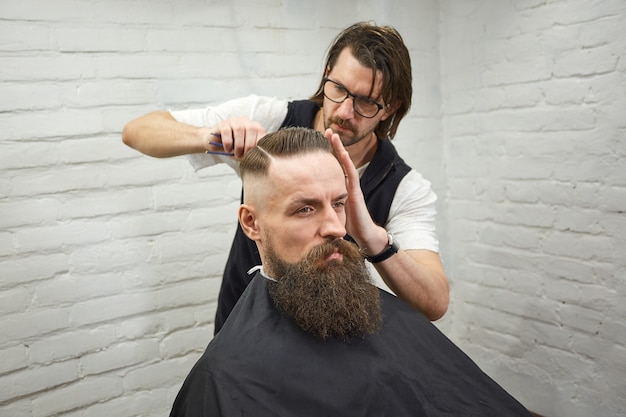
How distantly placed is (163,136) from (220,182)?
0.63 metres

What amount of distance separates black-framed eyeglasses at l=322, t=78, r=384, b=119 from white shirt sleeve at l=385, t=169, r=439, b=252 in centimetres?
28

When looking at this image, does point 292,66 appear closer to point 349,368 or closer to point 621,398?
point 349,368

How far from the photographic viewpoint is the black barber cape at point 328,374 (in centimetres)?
117

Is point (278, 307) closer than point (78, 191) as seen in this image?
Yes

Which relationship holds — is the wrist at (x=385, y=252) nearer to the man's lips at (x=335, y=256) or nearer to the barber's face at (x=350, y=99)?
the man's lips at (x=335, y=256)

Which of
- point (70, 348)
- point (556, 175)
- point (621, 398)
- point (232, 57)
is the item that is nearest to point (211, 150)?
point (232, 57)

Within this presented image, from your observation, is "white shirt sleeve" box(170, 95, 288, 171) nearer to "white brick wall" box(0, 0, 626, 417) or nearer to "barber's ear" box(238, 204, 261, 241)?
"white brick wall" box(0, 0, 626, 417)

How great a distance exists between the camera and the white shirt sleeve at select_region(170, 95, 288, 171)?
1.82m

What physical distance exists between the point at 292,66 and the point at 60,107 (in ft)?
3.33

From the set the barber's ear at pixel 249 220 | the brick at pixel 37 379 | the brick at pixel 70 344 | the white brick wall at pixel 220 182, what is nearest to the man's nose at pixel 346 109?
the barber's ear at pixel 249 220

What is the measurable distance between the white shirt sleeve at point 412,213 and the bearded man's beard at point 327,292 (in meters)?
0.47

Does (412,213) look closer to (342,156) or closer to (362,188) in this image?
(362,188)

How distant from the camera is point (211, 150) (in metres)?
1.51

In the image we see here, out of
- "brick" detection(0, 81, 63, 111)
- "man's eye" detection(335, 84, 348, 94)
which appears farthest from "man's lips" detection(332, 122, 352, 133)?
"brick" detection(0, 81, 63, 111)
